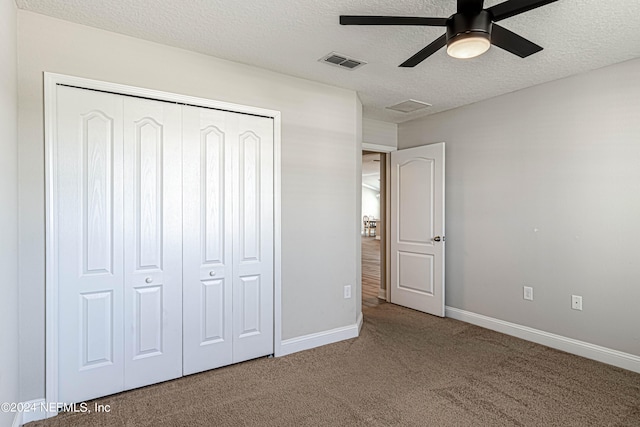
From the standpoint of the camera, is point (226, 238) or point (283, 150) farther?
point (283, 150)

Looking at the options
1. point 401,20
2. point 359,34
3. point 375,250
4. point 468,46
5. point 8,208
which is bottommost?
point 375,250

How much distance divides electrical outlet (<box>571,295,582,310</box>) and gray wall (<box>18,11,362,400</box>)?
1964mm

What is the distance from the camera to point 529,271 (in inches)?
140

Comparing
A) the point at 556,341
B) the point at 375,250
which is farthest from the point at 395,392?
the point at 375,250

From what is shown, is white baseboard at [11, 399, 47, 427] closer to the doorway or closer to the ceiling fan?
the ceiling fan

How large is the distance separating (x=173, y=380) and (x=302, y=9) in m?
2.69

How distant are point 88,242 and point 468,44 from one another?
2564 mm

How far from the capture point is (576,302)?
3207 mm

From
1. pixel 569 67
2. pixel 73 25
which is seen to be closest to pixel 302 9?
pixel 73 25

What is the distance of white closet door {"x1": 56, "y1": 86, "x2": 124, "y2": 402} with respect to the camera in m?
2.29

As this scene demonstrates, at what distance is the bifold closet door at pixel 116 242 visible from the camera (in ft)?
7.58

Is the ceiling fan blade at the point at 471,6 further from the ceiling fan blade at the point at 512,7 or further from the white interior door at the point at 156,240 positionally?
the white interior door at the point at 156,240

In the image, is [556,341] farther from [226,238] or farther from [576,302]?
[226,238]

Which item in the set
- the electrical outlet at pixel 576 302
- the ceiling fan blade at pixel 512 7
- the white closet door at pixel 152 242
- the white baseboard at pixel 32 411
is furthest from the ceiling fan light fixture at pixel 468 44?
the white baseboard at pixel 32 411
